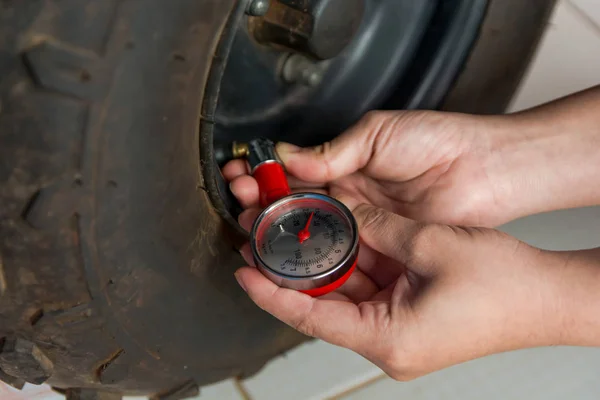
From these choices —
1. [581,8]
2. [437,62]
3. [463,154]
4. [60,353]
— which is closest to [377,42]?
[437,62]

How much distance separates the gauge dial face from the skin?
0.02m

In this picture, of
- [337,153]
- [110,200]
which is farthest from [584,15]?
[110,200]

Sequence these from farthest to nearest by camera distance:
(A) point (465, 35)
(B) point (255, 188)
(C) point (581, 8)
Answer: (C) point (581, 8) → (A) point (465, 35) → (B) point (255, 188)

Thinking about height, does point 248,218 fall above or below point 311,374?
above

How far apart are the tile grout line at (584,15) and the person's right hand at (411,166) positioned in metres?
0.79

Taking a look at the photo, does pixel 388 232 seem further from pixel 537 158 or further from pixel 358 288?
pixel 537 158

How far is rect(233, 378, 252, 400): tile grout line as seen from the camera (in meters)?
1.00

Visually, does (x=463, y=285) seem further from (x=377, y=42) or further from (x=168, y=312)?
(x=377, y=42)

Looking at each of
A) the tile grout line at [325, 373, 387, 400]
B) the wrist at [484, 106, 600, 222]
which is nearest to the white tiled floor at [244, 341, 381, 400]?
the tile grout line at [325, 373, 387, 400]

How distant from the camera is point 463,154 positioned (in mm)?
872

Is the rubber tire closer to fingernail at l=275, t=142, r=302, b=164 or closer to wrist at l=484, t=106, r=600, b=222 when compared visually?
fingernail at l=275, t=142, r=302, b=164

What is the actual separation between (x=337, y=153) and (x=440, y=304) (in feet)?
0.86

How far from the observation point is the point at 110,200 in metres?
0.54

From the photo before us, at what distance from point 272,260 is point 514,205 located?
0.42 meters
